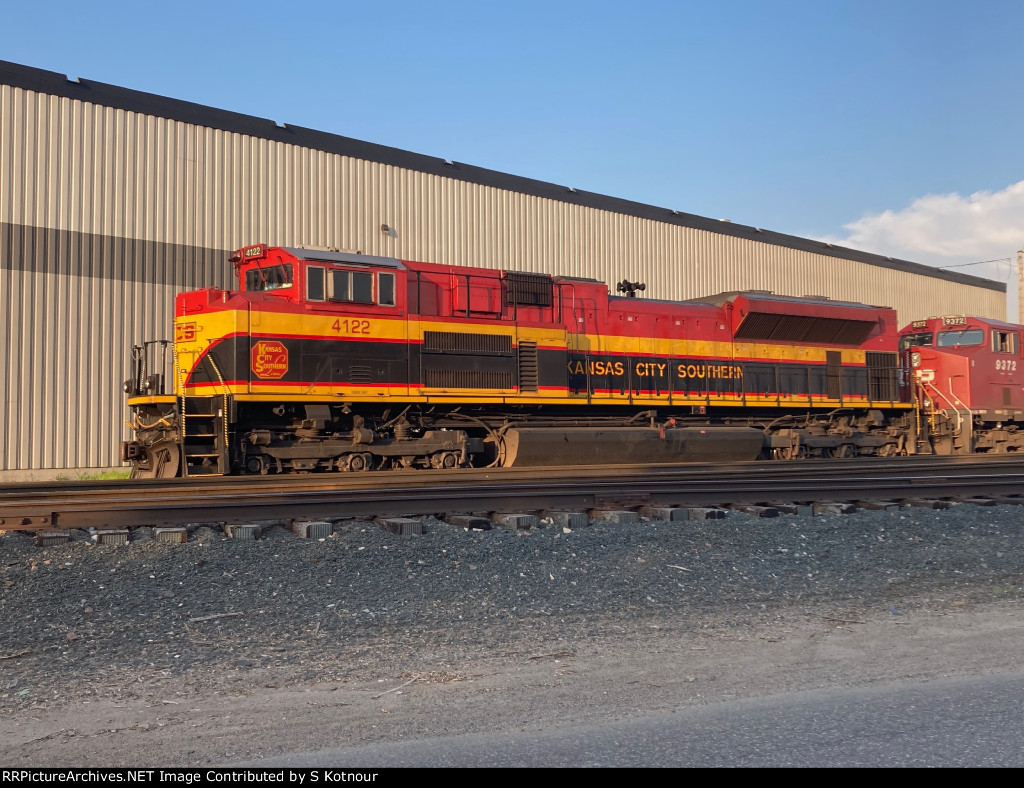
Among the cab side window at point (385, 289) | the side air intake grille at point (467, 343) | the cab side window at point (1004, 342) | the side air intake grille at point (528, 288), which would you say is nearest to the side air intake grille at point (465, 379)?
the side air intake grille at point (467, 343)

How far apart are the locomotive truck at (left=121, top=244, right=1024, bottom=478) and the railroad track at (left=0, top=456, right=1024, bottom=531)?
55.3 inches

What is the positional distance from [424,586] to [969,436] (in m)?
17.0

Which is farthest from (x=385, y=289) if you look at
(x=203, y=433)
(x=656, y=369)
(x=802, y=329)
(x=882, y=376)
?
(x=882, y=376)

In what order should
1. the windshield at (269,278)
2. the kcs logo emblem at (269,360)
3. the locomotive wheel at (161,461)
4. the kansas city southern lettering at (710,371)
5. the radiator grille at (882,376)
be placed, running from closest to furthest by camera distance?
1. the locomotive wheel at (161,461)
2. the kcs logo emblem at (269,360)
3. the windshield at (269,278)
4. the kansas city southern lettering at (710,371)
5. the radiator grille at (882,376)

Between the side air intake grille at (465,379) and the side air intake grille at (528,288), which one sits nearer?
the side air intake grille at (465,379)

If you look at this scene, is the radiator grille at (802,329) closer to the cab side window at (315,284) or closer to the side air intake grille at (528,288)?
the side air intake grille at (528,288)

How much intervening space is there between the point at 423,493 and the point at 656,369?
301 inches

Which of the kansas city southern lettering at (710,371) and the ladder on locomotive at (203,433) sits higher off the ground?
the kansas city southern lettering at (710,371)

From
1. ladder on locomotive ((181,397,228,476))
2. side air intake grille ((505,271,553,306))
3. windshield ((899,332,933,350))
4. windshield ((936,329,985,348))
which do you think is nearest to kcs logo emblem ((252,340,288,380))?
ladder on locomotive ((181,397,228,476))

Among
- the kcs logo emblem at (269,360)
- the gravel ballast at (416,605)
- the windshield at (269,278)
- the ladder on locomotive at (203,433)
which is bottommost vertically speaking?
the gravel ballast at (416,605)

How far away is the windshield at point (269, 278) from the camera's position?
12016mm

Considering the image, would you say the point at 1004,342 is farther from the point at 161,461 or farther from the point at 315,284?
the point at 161,461

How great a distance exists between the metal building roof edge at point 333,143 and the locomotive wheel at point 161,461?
813cm
